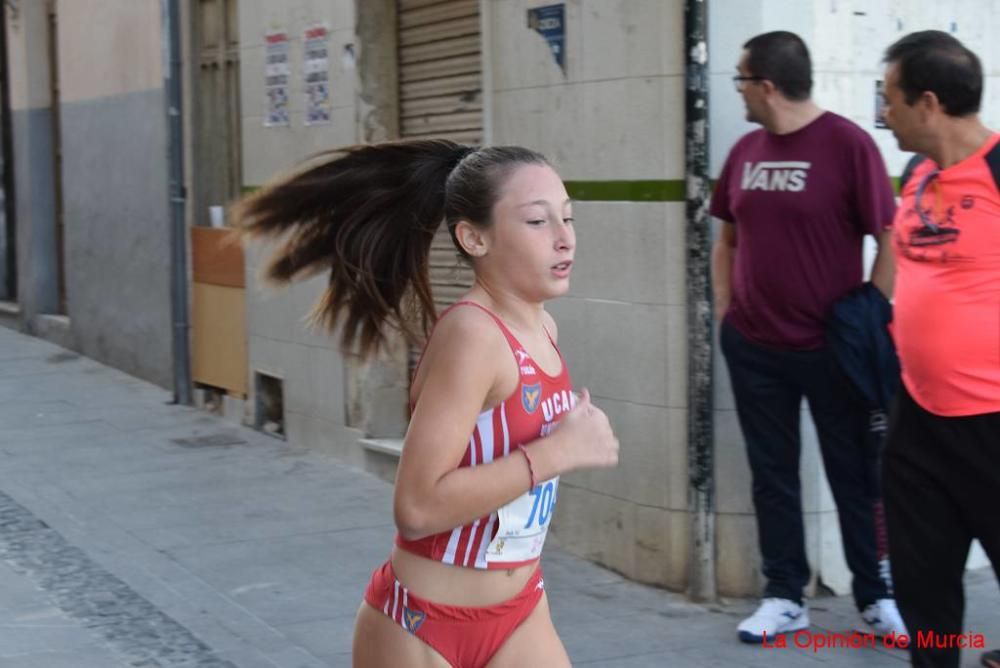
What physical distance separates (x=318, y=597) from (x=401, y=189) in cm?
337

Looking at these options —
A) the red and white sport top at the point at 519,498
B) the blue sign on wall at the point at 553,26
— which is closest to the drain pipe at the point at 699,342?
the blue sign on wall at the point at 553,26

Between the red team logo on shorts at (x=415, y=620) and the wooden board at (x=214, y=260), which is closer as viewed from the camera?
the red team logo on shorts at (x=415, y=620)

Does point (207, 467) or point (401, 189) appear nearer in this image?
point (401, 189)

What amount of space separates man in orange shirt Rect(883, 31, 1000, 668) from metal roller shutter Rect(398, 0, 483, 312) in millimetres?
3573

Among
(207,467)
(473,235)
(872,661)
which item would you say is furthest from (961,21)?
(207,467)

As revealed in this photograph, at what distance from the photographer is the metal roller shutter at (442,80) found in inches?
310

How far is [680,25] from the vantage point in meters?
5.82

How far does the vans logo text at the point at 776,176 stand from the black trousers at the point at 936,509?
1092 millimetres

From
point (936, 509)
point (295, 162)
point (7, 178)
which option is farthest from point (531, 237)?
point (7, 178)

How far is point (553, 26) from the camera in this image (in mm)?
6574

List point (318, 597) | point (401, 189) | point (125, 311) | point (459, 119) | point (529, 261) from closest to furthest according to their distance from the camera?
point (529, 261), point (401, 189), point (318, 597), point (459, 119), point (125, 311)

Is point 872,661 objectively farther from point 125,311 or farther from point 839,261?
point 125,311

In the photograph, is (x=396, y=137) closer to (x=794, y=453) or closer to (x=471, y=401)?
(x=794, y=453)

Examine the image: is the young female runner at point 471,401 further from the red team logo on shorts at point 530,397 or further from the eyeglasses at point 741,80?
the eyeglasses at point 741,80
